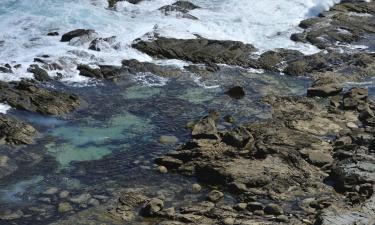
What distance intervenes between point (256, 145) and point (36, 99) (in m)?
8.67

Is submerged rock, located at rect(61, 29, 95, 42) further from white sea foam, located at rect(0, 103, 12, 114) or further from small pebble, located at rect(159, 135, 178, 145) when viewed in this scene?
small pebble, located at rect(159, 135, 178, 145)

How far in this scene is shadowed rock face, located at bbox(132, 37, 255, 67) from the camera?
2733 cm

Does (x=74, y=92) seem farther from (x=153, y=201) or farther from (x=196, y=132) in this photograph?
(x=153, y=201)

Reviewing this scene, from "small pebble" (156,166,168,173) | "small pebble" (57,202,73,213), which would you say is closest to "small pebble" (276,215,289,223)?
"small pebble" (156,166,168,173)

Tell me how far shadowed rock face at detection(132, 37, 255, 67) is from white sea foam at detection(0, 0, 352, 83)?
0.75 metres

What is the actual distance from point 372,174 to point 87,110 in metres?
10.7

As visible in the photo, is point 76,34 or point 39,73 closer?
point 39,73

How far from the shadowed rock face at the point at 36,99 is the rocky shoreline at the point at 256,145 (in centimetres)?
4

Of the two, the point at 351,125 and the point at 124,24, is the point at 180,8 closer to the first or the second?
the point at 124,24

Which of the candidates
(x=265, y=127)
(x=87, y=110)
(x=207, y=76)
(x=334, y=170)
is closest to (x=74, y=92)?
(x=87, y=110)

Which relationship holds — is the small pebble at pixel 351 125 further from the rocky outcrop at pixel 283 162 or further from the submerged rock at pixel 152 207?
the submerged rock at pixel 152 207

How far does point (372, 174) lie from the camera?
627 inches

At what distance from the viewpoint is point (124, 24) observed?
102 ft

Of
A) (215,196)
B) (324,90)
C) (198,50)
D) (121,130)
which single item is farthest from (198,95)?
(215,196)
